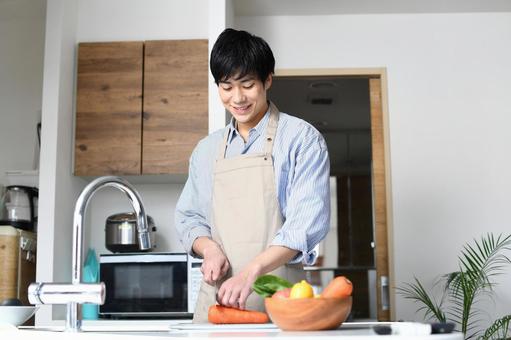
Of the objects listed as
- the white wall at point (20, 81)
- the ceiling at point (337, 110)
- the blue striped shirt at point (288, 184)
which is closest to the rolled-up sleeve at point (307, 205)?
the blue striped shirt at point (288, 184)

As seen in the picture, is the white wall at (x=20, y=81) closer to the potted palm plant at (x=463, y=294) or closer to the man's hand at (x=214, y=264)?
the potted palm plant at (x=463, y=294)

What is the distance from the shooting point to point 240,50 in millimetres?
1901

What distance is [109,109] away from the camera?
12.2 feet

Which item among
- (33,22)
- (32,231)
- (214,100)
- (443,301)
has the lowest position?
(443,301)

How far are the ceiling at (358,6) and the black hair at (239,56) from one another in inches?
90.5

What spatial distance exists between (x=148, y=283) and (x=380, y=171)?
5.14 ft

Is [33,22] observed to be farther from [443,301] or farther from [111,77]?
[443,301]

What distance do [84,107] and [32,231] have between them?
0.69 metres

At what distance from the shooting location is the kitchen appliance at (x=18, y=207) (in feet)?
12.1

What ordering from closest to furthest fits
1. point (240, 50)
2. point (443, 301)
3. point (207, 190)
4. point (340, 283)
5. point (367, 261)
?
point (340, 283) < point (240, 50) < point (207, 190) < point (443, 301) < point (367, 261)

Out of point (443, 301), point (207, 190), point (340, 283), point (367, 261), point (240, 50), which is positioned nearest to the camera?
point (340, 283)

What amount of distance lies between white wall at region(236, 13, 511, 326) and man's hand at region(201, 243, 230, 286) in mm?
2470

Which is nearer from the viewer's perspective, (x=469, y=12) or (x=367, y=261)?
(x=469, y=12)

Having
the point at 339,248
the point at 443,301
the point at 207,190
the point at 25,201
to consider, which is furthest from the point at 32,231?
the point at 339,248
